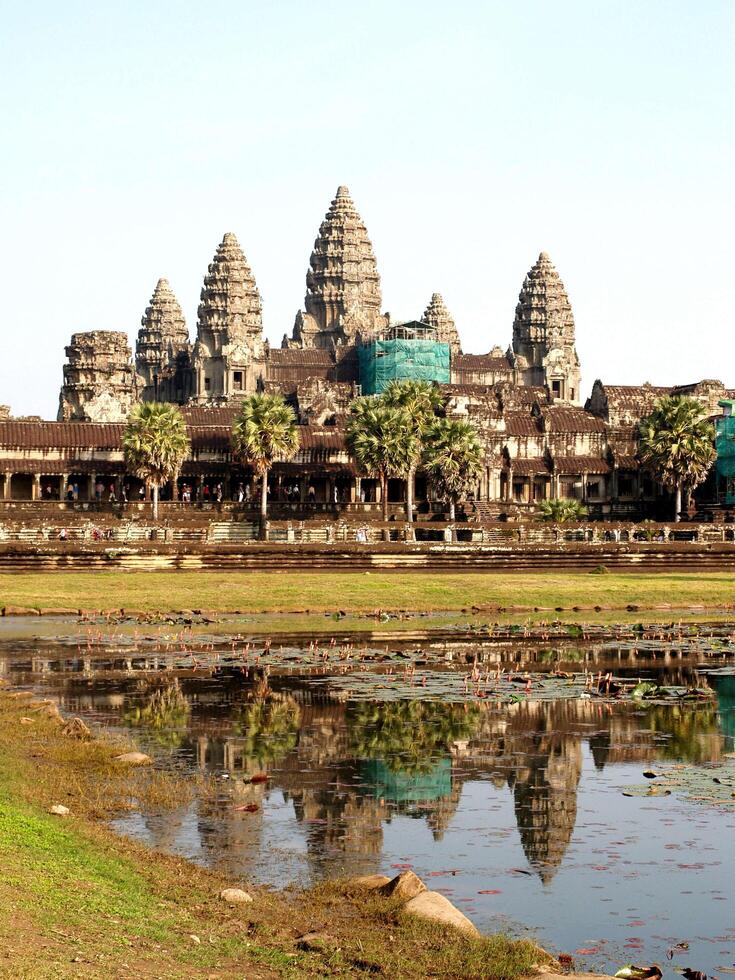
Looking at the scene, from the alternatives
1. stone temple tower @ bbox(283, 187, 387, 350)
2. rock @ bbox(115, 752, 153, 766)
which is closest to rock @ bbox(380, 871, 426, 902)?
rock @ bbox(115, 752, 153, 766)

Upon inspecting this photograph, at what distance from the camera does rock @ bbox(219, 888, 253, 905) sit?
14648mm

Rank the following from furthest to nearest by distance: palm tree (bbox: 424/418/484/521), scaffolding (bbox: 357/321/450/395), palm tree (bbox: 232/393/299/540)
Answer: scaffolding (bbox: 357/321/450/395) < palm tree (bbox: 424/418/484/521) < palm tree (bbox: 232/393/299/540)

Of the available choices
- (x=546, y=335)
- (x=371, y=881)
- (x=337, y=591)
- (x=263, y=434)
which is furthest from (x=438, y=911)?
(x=546, y=335)

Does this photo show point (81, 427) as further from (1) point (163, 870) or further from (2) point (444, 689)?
(1) point (163, 870)

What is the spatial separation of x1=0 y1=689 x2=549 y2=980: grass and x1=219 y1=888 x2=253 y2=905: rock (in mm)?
99

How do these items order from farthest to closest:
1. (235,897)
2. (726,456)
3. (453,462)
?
1. (726,456)
2. (453,462)
3. (235,897)

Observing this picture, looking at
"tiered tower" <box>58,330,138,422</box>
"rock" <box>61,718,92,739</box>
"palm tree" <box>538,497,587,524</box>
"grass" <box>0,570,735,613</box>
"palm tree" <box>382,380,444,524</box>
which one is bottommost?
"rock" <box>61,718,92,739</box>

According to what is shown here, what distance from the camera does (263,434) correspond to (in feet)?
316

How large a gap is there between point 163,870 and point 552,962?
179 inches

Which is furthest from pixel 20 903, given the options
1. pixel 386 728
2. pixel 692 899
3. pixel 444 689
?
pixel 444 689

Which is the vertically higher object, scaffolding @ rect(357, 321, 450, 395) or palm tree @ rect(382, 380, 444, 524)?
scaffolding @ rect(357, 321, 450, 395)

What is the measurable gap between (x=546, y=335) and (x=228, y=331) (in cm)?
3860

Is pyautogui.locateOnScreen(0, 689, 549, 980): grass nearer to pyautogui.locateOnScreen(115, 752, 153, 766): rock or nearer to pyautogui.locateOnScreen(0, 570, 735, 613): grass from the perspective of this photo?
pyautogui.locateOnScreen(115, 752, 153, 766): rock

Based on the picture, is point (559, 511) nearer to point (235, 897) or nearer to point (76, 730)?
point (76, 730)
